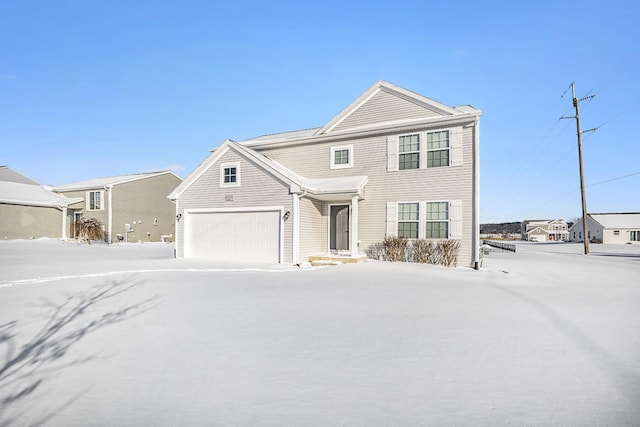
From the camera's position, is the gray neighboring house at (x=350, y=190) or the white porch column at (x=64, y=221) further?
the white porch column at (x=64, y=221)

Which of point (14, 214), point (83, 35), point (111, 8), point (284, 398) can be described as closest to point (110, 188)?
point (14, 214)

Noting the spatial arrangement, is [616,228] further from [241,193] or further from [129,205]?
[129,205]

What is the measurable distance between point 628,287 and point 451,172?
6.18 metres

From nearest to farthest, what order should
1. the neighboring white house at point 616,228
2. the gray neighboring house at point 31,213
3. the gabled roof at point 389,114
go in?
the gabled roof at point 389,114
the gray neighboring house at point 31,213
the neighboring white house at point 616,228

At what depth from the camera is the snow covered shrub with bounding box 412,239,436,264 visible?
1296 cm

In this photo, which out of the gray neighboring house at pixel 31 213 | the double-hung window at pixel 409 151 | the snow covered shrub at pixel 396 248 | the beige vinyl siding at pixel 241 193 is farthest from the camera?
the gray neighboring house at pixel 31 213

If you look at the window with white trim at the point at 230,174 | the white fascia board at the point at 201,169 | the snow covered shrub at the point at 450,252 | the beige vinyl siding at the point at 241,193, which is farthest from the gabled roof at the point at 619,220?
the white fascia board at the point at 201,169

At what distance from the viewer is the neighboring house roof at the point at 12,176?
29.5m

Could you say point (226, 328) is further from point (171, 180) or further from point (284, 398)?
point (171, 180)

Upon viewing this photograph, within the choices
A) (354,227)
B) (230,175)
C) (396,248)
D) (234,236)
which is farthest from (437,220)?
(230,175)

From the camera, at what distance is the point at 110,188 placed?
2469 cm

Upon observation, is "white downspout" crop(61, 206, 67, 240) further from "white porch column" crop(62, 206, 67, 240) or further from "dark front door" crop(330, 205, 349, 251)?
"dark front door" crop(330, 205, 349, 251)

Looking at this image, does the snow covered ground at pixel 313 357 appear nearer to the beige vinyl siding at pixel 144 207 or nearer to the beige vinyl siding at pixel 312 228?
the beige vinyl siding at pixel 312 228

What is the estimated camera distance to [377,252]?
13930mm
